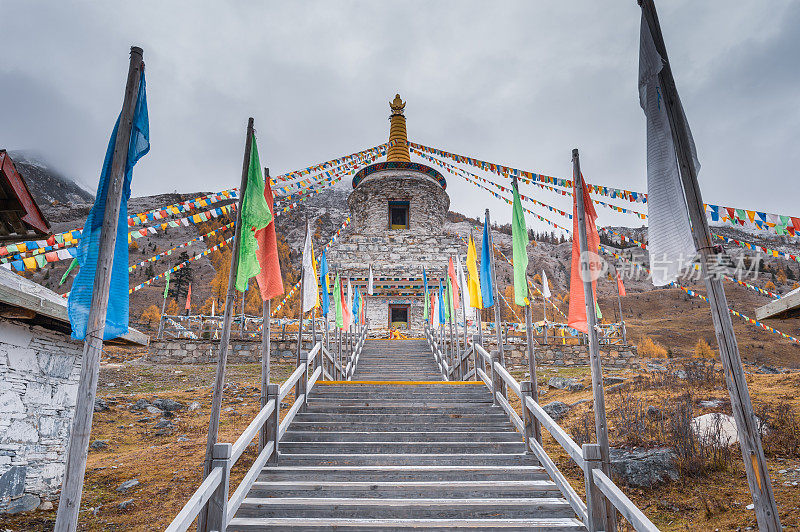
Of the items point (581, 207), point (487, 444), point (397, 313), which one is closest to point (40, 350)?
point (487, 444)

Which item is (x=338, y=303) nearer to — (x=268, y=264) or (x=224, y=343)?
(x=268, y=264)

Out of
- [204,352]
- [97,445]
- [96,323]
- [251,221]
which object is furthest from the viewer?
[204,352]

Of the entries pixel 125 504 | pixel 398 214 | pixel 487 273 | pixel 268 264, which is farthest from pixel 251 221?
pixel 398 214

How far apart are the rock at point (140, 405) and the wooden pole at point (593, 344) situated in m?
11.1

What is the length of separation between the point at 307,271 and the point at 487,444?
4897mm

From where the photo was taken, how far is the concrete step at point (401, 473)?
5.55m

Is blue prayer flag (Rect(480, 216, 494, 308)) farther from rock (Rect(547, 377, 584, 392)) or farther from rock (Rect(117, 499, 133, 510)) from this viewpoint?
rock (Rect(117, 499, 133, 510))

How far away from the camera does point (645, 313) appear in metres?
47.2

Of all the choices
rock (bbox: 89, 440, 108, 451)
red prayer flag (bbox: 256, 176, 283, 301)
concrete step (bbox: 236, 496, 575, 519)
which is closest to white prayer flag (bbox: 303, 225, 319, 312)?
red prayer flag (bbox: 256, 176, 283, 301)

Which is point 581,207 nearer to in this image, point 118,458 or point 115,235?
point 115,235

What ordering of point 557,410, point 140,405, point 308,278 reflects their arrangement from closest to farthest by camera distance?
point 308,278 < point 557,410 < point 140,405

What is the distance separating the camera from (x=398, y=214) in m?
30.2

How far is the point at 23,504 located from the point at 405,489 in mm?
4846

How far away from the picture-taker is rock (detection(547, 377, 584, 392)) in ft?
44.0
